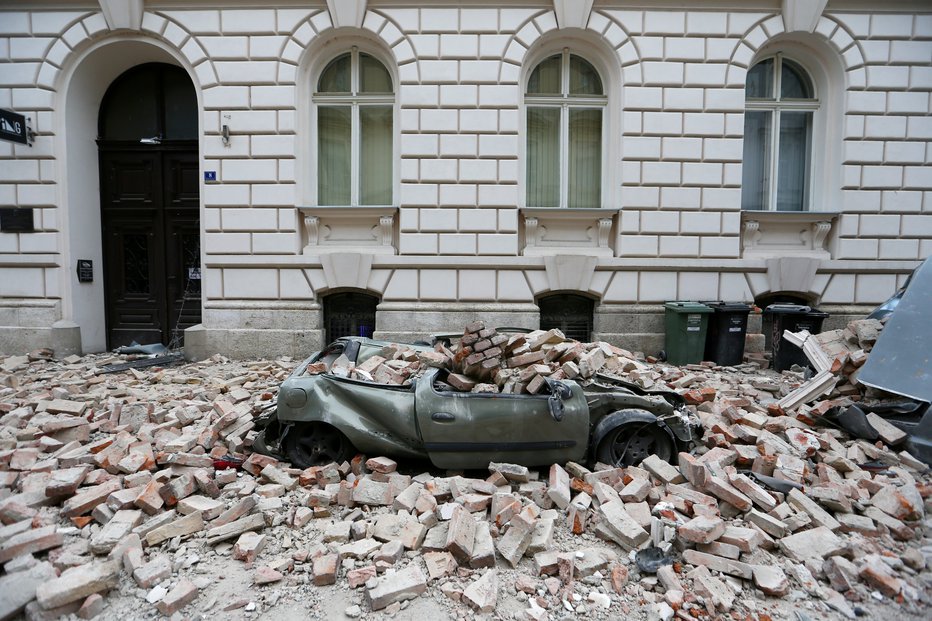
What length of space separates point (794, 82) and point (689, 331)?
5326 mm

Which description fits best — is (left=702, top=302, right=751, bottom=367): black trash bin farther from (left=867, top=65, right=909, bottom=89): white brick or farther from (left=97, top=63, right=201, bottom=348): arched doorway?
(left=97, top=63, right=201, bottom=348): arched doorway

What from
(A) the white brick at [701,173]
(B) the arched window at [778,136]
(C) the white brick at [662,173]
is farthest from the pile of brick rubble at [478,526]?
(B) the arched window at [778,136]

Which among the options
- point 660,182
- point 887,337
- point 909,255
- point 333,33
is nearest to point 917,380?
point 887,337

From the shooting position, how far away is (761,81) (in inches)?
344

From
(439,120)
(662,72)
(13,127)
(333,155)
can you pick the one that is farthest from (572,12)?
(13,127)

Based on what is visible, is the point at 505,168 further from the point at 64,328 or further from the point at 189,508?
the point at 64,328

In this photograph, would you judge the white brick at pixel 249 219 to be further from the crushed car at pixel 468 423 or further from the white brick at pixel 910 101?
the white brick at pixel 910 101

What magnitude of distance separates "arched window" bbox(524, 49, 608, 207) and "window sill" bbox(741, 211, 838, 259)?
2708 millimetres

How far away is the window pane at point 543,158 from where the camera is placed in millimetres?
8695

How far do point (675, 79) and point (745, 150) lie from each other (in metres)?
2.07

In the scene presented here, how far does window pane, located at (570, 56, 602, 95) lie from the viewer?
338 inches

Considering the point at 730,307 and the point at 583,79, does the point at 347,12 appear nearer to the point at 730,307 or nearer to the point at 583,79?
the point at 583,79

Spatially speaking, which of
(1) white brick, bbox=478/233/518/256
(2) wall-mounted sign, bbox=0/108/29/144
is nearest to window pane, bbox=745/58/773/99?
(1) white brick, bbox=478/233/518/256

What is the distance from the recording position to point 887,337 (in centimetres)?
464
